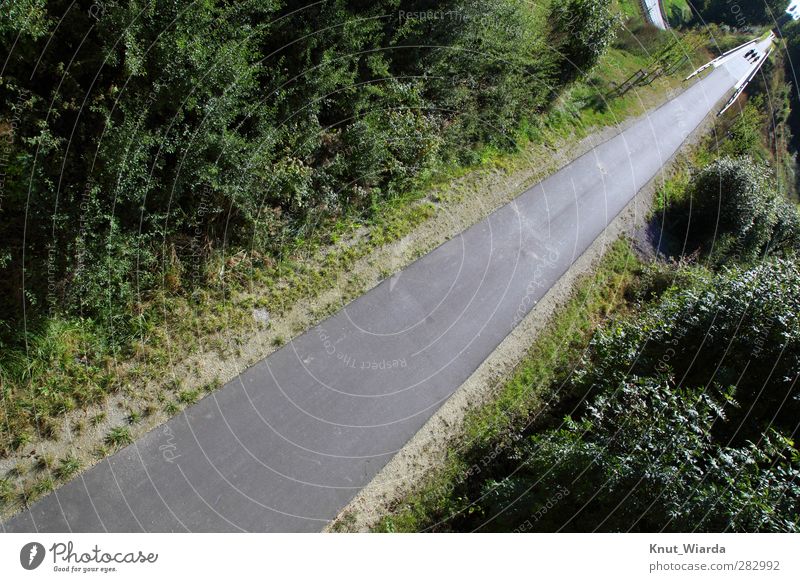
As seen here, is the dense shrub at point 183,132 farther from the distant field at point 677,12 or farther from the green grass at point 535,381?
the distant field at point 677,12

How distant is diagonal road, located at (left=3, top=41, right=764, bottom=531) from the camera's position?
949 cm

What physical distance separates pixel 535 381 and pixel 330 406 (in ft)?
18.4

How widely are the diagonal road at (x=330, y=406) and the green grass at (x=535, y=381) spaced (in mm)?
950

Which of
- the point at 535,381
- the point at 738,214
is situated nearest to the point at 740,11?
the point at 738,214

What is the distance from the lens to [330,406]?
1152 cm

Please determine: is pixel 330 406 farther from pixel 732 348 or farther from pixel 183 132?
pixel 732 348

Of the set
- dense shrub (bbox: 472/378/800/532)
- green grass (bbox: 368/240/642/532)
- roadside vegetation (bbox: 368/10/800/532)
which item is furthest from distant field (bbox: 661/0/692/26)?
dense shrub (bbox: 472/378/800/532)

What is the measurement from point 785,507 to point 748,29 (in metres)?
25.6

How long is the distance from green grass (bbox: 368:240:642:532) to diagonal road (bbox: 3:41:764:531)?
3.12 feet

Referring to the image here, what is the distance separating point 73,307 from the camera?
10469 mm

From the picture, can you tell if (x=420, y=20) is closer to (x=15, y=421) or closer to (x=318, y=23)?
(x=318, y=23)

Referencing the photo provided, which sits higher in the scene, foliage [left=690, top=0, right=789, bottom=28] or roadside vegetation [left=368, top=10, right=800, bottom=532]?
foliage [left=690, top=0, right=789, bottom=28]

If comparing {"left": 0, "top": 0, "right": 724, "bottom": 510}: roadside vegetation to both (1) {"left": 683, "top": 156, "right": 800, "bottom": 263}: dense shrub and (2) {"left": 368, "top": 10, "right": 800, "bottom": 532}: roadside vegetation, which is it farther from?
(1) {"left": 683, "top": 156, "right": 800, "bottom": 263}: dense shrub

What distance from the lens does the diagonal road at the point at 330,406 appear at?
9492mm
